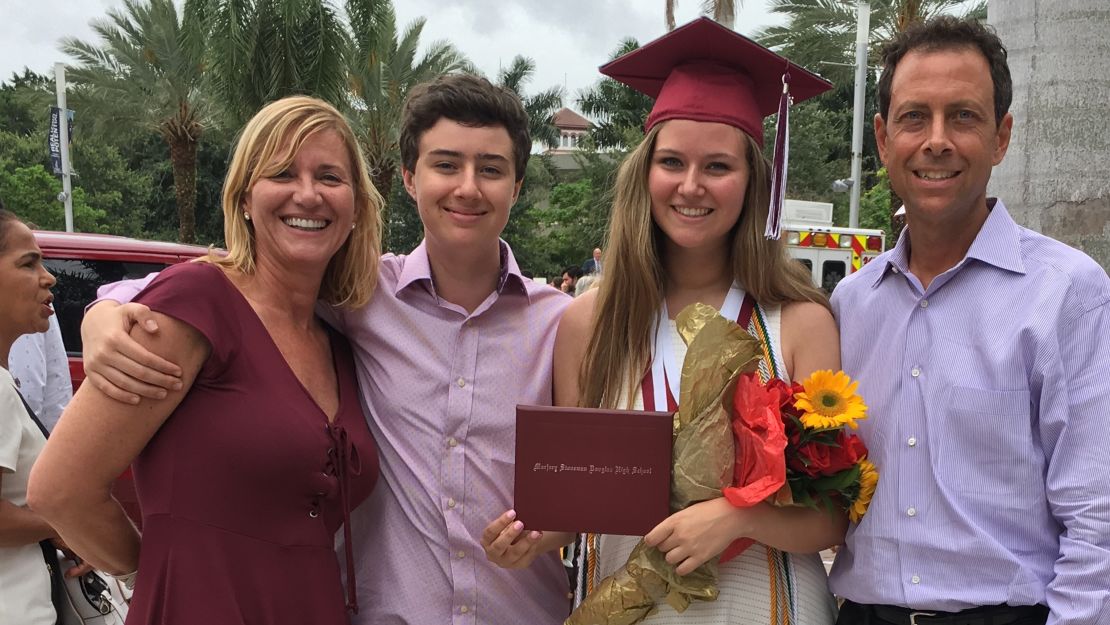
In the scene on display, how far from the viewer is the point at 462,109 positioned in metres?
2.52

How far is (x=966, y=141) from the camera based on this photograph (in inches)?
82.7

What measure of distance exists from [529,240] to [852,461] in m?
29.6

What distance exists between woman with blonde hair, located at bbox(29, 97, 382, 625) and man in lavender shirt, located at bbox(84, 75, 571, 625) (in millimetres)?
129

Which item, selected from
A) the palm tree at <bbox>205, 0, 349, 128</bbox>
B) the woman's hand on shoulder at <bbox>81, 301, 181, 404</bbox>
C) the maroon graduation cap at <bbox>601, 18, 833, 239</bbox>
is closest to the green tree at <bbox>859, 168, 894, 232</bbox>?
the palm tree at <bbox>205, 0, 349, 128</bbox>

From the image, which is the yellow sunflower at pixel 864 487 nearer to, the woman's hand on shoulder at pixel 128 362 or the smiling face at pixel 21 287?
the woman's hand on shoulder at pixel 128 362

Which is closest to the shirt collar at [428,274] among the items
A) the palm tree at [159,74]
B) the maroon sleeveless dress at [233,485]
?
the maroon sleeveless dress at [233,485]

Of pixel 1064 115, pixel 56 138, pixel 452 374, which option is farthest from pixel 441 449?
pixel 56 138

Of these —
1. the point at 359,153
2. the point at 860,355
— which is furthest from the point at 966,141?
the point at 359,153

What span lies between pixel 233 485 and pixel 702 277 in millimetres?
1323

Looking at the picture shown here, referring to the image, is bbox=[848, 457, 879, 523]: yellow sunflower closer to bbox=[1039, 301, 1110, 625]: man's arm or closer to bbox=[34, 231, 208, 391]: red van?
bbox=[1039, 301, 1110, 625]: man's arm

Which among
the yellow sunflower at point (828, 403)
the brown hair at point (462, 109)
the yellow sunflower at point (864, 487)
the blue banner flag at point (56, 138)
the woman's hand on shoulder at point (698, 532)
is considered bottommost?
the woman's hand on shoulder at point (698, 532)

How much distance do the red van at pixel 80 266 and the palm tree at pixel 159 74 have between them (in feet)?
42.7

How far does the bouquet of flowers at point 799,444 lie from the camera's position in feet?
6.35

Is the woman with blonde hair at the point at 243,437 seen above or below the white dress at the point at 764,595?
above
